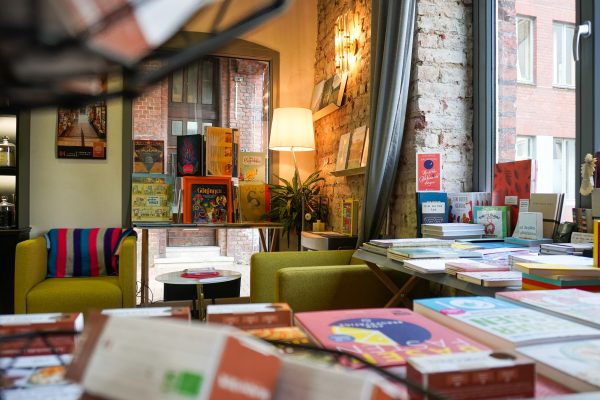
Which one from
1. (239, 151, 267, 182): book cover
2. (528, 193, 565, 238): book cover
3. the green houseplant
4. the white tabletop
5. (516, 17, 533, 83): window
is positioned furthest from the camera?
(239, 151, 267, 182): book cover

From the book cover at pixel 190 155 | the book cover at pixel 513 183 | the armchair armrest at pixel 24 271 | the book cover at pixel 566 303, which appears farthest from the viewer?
the book cover at pixel 190 155

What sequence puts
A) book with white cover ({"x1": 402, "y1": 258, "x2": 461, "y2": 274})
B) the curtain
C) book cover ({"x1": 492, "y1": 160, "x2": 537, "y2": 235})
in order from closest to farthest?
book with white cover ({"x1": 402, "y1": 258, "x2": 461, "y2": 274}) → book cover ({"x1": 492, "y1": 160, "x2": 537, "y2": 235}) → the curtain

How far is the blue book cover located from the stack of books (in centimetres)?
18

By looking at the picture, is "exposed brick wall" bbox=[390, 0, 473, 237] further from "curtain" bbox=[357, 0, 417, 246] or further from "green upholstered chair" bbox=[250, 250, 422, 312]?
"green upholstered chair" bbox=[250, 250, 422, 312]

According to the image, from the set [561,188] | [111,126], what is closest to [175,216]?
[111,126]

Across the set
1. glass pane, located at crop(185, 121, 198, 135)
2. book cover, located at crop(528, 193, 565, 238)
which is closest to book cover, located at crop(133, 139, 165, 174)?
glass pane, located at crop(185, 121, 198, 135)

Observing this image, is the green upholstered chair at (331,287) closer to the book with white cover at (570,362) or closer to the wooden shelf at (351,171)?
the wooden shelf at (351,171)

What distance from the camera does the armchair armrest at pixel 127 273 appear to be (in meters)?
3.05

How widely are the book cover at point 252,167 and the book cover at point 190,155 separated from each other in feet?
1.53

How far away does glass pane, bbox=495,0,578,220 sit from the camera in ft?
7.42

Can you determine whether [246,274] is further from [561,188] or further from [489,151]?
[561,188]

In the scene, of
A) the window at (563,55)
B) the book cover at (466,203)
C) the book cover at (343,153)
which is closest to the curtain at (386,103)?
the book cover at (466,203)

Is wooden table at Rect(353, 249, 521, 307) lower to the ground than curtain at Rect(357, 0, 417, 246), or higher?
lower

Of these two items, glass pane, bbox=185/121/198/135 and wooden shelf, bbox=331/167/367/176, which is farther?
glass pane, bbox=185/121/198/135
